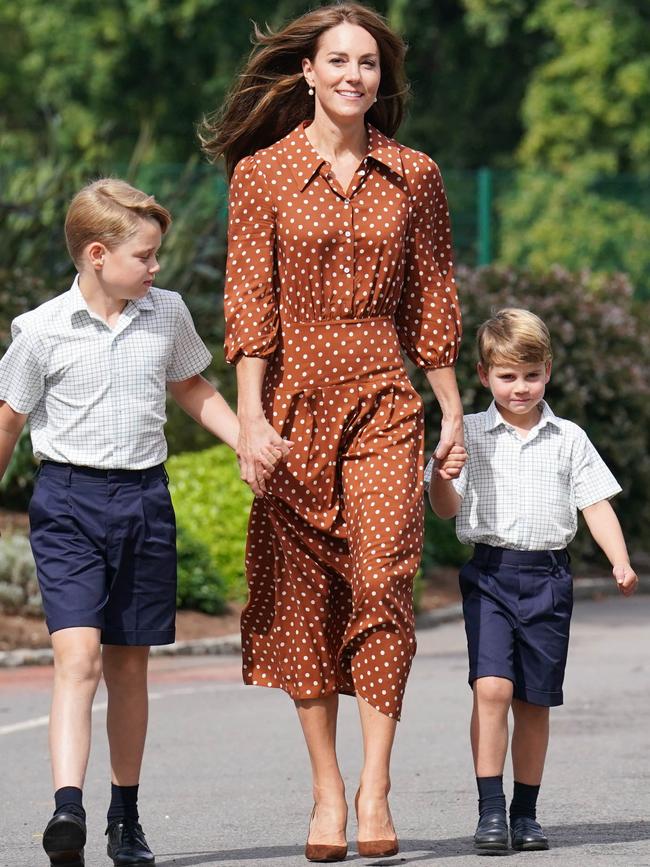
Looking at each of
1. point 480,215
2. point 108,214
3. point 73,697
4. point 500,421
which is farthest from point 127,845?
point 480,215

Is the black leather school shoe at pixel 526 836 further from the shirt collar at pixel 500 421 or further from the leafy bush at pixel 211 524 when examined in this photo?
the leafy bush at pixel 211 524

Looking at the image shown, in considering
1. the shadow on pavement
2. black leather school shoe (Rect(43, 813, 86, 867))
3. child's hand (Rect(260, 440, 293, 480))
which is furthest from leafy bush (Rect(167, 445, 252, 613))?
black leather school shoe (Rect(43, 813, 86, 867))

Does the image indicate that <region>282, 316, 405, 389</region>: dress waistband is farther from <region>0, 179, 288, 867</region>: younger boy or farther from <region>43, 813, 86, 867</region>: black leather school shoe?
<region>43, 813, 86, 867</region>: black leather school shoe

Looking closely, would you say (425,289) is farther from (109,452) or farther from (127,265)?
(109,452)

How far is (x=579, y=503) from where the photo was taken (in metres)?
5.38

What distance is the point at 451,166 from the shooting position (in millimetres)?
31969

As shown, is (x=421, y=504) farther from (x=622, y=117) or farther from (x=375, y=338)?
(x=622, y=117)

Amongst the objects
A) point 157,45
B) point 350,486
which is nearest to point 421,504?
point 350,486

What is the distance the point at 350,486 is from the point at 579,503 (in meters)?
0.68

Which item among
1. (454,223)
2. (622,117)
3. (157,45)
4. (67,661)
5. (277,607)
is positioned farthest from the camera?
(157,45)

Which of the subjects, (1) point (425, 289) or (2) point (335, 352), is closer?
(2) point (335, 352)

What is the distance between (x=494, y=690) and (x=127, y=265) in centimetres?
148

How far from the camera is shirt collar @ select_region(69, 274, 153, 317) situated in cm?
514

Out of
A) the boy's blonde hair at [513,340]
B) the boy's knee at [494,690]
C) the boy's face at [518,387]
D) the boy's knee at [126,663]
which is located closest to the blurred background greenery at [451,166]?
the boy's blonde hair at [513,340]
